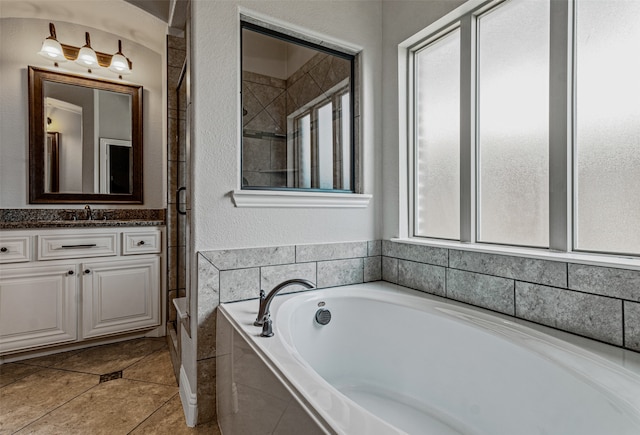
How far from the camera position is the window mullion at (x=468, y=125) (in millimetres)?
1696

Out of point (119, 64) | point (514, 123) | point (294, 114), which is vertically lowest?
point (514, 123)

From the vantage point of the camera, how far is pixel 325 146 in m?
2.02

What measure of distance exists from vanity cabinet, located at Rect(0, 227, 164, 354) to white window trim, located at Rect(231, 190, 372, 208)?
1.32m

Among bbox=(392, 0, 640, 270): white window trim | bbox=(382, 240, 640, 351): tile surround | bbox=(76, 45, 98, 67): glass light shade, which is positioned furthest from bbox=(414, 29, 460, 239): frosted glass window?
bbox=(76, 45, 98, 67): glass light shade

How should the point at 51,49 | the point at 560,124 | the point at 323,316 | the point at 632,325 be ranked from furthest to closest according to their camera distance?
the point at 51,49 → the point at 323,316 → the point at 560,124 → the point at 632,325

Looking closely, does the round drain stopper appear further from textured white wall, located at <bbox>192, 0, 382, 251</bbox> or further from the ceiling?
the ceiling

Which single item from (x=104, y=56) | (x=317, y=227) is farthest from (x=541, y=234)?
(x=104, y=56)

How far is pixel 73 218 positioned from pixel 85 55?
1.27 metres

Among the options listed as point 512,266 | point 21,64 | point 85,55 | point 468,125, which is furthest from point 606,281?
point 21,64

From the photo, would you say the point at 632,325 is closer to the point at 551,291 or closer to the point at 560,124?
the point at 551,291

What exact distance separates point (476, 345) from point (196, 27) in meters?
1.83

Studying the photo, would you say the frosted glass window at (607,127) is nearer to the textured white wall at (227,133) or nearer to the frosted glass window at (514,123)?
the frosted glass window at (514,123)

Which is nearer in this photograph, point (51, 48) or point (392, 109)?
point (392, 109)

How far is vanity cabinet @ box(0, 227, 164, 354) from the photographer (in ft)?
6.98
